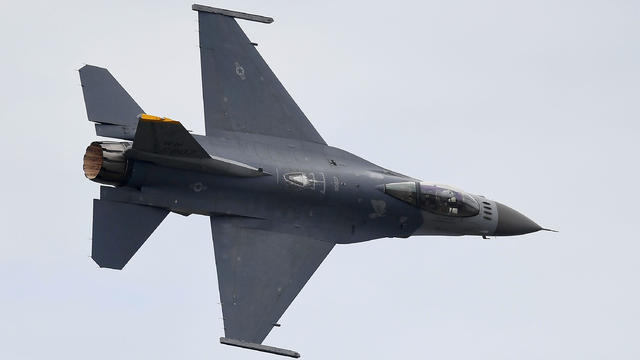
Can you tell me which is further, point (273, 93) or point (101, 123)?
point (273, 93)

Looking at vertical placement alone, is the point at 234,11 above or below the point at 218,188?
above

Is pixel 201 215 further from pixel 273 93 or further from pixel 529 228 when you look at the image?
pixel 529 228

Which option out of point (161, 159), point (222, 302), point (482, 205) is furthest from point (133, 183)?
point (482, 205)

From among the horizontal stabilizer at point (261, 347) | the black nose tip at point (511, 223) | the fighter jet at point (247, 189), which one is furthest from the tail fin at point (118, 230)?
the black nose tip at point (511, 223)

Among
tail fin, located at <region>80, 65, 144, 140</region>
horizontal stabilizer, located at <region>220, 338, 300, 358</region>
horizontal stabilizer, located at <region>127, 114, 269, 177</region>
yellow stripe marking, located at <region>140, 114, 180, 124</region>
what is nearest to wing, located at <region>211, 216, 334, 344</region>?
horizontal stabilizer, located at <region>220, 338, 300, 358</region>

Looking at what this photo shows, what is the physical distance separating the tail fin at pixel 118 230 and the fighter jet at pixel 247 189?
0.03 metres

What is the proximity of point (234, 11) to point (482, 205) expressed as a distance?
880 centimetres

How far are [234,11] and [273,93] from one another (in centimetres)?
259

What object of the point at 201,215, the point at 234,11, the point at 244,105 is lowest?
the point at 201,215

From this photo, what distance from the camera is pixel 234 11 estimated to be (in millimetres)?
44500

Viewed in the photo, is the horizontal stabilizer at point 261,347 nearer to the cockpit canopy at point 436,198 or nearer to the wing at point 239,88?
the cockpit canopy at point 436,198

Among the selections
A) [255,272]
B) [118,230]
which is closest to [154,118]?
[118,230]

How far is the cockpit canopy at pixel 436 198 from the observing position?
43750 millimetres

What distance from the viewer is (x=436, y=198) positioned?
146ft
